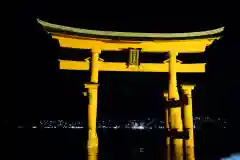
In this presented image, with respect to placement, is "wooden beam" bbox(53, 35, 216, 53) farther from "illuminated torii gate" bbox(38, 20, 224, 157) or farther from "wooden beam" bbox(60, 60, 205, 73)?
"wooden beam" bbox(60, 60, 205, 73)

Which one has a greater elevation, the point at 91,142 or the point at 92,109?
the point at 92,109

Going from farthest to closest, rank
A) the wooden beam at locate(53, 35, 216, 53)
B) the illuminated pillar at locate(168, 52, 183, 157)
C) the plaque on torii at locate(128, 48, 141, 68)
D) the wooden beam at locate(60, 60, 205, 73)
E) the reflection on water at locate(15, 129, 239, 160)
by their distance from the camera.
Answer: the reflection on water at locate(15, 129, 239, 160), the wooden beam at locate(60, 60, 205, 73), the plaque on torii at locate(128, 48, 141, 68), the wooden beam at locate(53, 35, 216, 53), the illuminated pillar at locate(168, 52, 183, 157)

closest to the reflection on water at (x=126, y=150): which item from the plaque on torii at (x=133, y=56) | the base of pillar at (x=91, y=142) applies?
the base of pillar at (x=91, y=142)

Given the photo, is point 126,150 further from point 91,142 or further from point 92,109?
point 92,109

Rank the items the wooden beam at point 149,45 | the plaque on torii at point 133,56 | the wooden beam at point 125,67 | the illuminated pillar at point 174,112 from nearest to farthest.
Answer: the illuminated pillar at point 174,112, the wooden beam at point 149,45, the plaque on torii at point 133,56, the wooden beam at point 125,67

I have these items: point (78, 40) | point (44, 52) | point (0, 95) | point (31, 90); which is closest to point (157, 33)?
point (78, 40)

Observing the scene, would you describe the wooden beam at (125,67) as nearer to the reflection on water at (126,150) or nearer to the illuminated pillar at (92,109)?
the illuminated pillar at (92,109)

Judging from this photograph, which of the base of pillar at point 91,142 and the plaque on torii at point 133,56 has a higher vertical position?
the plaque on torii at point 133,56

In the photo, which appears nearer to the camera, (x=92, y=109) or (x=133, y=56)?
(x=92, y=109)

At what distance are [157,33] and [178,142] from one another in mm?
3250

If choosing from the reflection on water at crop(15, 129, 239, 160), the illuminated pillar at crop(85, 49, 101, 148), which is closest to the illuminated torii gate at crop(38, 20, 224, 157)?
the illuminated pillar at crop(85, 49, 101, 148)

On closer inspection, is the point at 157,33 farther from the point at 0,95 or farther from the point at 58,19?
the point at 0,95

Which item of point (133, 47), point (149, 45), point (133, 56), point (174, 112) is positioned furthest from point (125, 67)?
point (174, 112)

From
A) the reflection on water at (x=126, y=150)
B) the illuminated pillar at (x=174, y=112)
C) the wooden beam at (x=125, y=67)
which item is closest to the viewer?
the illuminated pillar at (x=174, y=112)
